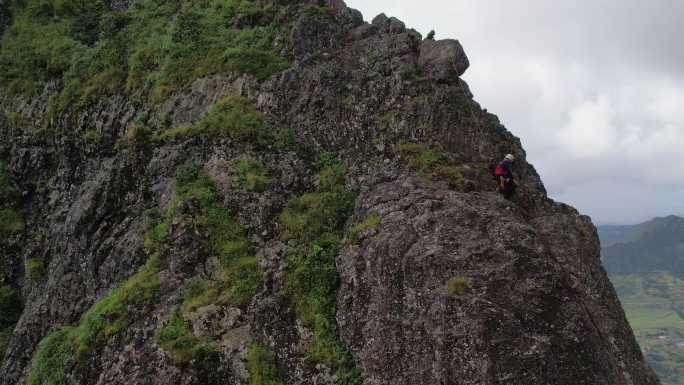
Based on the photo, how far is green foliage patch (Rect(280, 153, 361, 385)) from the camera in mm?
18734

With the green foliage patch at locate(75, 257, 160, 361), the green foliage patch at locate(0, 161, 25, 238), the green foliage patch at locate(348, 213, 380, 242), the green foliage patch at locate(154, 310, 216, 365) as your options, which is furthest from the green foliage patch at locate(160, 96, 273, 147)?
the green foliage patch at locate(0, 161, 25, 238)

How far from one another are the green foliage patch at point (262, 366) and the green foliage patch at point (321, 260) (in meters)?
1.32

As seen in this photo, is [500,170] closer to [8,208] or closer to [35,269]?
[35,269]

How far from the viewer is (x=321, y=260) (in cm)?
2105

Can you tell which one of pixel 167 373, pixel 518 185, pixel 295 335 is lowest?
pixel 167 373

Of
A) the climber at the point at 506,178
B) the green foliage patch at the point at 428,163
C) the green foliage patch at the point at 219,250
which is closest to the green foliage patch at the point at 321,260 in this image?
the green foliage patch at the point at 219,250

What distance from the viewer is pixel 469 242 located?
721 inches

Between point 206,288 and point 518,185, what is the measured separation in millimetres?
14028

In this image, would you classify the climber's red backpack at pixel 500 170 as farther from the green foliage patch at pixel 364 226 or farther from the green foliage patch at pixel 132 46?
the green foliage patch at pixel 132 46

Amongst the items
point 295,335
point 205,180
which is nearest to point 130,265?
point 205,180

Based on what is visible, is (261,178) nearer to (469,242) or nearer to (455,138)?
(455,138)

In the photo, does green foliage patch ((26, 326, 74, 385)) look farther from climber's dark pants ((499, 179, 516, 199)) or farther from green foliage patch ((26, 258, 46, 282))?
climber's dark pants ((499, 179, 516, 199))

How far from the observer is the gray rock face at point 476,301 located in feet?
52.0

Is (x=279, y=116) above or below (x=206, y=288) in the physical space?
above
